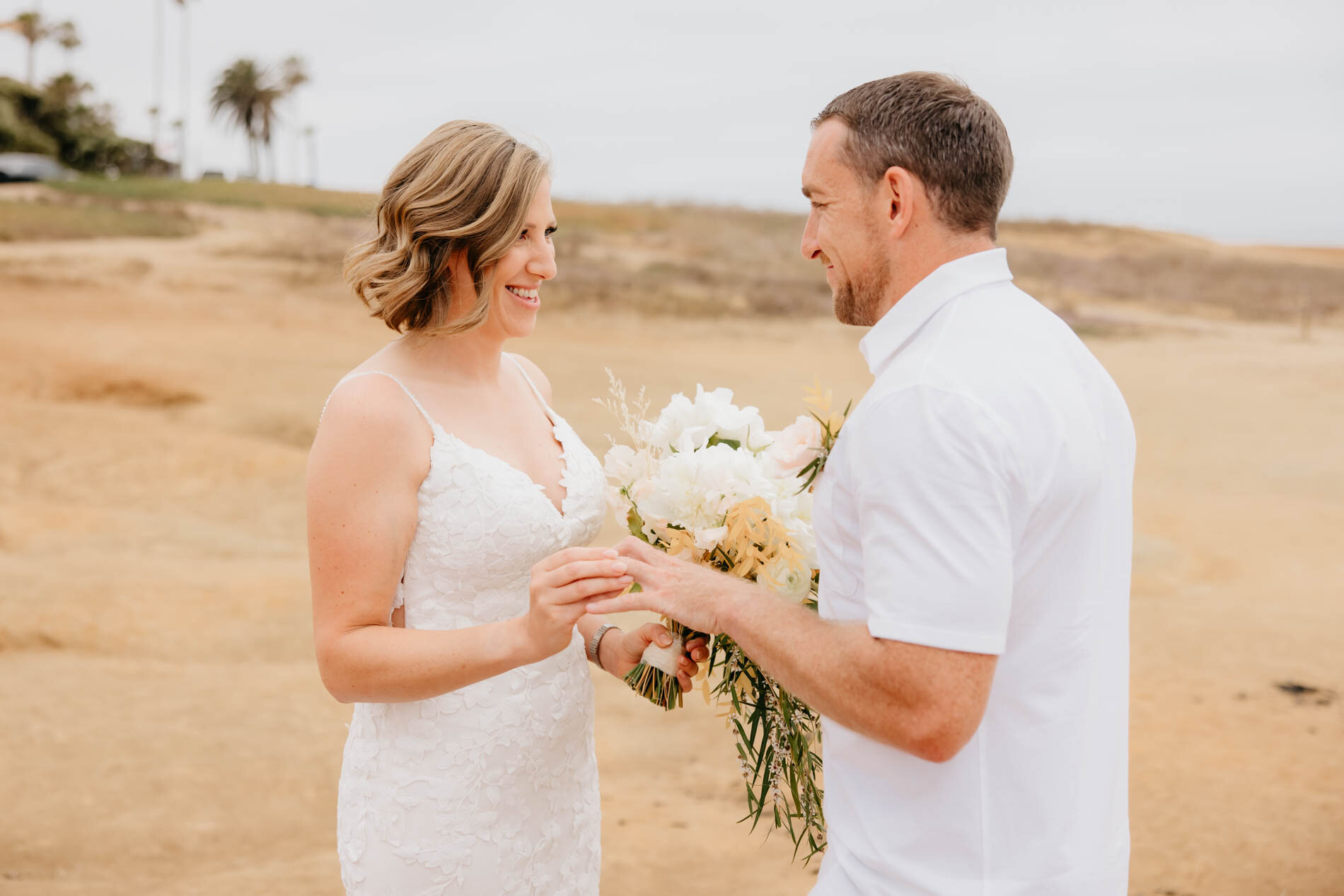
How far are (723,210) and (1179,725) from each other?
143ft

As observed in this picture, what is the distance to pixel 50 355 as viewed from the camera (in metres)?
20.9

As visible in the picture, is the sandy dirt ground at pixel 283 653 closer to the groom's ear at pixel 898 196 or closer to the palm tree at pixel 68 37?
the groom's ear at pixel 898 196

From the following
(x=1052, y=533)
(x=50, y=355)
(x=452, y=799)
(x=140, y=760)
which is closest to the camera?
(x=1052, y=533)

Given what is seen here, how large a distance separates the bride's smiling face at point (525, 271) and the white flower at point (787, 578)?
1.03 metres

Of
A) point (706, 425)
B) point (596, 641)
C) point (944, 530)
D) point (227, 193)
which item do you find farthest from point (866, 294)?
point (227, 193)

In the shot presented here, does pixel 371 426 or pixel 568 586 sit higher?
pixel 371 426

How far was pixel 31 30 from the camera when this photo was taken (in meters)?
74.5

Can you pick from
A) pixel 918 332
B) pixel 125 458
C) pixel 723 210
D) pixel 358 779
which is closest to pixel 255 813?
pixel 358 779

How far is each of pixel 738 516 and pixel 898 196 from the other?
0.88 metres

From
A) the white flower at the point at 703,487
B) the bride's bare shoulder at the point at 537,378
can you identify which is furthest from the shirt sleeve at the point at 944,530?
the bride's bare shoulder at the point at 537,378

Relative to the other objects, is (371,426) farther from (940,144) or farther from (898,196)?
(940,144)

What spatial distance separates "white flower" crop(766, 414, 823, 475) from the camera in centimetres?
245

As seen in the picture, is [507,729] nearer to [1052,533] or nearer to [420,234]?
[420,234]

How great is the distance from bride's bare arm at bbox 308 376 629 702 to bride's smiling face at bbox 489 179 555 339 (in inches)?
20.6
